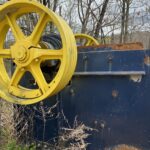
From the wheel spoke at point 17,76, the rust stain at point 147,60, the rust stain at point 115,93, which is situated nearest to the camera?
the rust stain at point 147,60

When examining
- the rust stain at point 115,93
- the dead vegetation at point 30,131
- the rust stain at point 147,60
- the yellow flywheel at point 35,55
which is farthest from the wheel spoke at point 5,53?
the rust stain at point 147,60

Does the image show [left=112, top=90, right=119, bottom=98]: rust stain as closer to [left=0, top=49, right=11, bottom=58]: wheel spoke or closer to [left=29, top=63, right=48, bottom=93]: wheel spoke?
[left=29, top=63, right=48, bottom=93]: wheel spoke

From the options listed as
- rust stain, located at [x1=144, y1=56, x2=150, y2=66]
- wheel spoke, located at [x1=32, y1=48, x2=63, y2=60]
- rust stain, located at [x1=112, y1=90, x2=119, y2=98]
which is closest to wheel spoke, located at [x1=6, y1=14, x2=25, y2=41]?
wheel spoke, located at [x1=32, y1=48, x2=63, y2=60]

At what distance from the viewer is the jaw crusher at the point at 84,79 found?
287cm

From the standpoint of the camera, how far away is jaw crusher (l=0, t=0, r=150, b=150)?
2.87 metres

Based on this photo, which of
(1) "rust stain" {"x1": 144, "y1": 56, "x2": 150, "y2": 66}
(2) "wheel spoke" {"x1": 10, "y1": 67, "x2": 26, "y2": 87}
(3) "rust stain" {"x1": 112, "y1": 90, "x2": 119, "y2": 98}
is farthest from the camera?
(2) "wheel spoke" {"x1": 10, "y1": 67, "x2": 26, "y2": 87}

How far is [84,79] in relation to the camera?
10.3 feet

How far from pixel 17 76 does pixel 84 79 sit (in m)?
0.60

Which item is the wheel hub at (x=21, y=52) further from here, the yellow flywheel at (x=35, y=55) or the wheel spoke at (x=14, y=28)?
the wheel spoke at (x=14, y=28)

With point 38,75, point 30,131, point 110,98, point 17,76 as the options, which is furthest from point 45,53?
point 30,131

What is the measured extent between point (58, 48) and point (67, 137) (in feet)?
2.63

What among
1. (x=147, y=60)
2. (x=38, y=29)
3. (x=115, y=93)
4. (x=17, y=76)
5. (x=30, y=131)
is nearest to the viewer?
(x=147, y=60)

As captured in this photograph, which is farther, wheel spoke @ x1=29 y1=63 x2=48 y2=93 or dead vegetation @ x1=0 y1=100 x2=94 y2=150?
dead vegetation @ x1=0 y1=100 x2=94 y2=150

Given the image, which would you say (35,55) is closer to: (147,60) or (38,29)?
(38,29)
